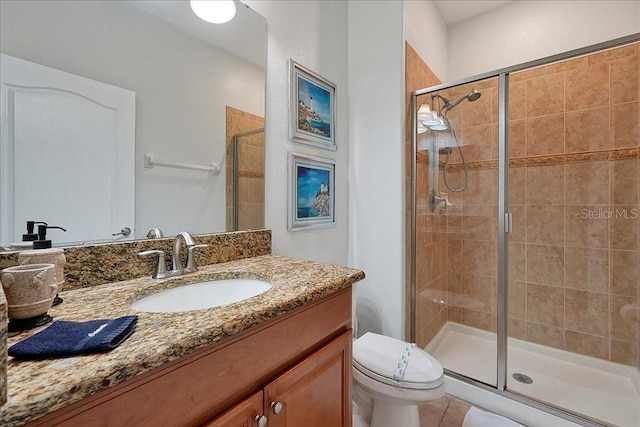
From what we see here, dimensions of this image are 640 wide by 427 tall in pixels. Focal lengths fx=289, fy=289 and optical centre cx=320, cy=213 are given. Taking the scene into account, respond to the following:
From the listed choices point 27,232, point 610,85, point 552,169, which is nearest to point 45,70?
point 27,232

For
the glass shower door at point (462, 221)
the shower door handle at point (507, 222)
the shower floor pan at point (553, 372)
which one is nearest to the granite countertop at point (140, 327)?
the shower door handle at point (507, 222)

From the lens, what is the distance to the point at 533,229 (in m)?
2.10

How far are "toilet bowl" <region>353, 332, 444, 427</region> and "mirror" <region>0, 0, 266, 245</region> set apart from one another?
2.61ft

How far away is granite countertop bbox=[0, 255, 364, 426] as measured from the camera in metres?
0.38

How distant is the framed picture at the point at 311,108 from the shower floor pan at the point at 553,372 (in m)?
1.63

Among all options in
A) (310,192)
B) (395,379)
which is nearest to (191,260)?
(310,192)

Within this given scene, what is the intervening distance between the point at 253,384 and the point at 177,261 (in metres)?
0.51

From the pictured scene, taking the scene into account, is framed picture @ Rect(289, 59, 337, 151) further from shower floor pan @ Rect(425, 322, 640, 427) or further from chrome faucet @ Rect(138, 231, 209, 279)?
shower floor pan @ Rect(425, 322, 640, 427)

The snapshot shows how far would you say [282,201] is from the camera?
4.78 ft

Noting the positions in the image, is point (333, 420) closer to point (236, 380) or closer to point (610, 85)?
point (236, 380)

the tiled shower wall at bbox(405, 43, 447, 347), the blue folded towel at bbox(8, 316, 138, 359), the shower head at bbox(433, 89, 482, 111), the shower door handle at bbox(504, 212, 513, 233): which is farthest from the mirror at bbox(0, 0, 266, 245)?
the shower door handle at bbox(504, 212, 513, 233)

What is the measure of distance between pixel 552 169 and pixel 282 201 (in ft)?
6.28

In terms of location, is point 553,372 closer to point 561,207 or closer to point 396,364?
point 561,207

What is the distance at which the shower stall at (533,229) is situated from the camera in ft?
5.68
